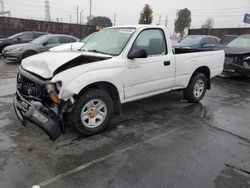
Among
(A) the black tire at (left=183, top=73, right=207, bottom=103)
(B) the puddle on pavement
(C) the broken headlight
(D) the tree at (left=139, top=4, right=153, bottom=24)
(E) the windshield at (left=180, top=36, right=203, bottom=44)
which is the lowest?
(B) the puddle on pavement

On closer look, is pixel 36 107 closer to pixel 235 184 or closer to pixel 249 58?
pixel 235 184

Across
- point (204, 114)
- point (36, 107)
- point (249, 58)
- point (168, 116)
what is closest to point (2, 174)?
point (36, 107)

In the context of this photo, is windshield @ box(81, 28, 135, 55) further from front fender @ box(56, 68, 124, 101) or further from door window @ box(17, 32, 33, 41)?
door window @ box(17, 32, 33, 41)

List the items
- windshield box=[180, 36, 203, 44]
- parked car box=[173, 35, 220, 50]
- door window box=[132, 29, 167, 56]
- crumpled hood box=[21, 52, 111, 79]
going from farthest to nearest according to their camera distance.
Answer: windshield box=[180, 36, 203, 44], parked car box=[173, 35, 220, 50], door window box=[132, 29, 167, 56], crumpled hood box=[21, 52, 111, 79]

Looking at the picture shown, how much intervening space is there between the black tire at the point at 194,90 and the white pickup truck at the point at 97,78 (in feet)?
1.42

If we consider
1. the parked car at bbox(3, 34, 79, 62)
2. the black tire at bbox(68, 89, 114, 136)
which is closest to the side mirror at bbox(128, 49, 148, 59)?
the black tire at bbox(68, 89, 114, 136)

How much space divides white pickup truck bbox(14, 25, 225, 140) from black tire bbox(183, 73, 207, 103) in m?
0.43

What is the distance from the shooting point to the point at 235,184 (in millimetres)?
3051

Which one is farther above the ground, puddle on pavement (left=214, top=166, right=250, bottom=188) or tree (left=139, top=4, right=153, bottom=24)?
tree (left=139, top=4, right=153, bottom=24)

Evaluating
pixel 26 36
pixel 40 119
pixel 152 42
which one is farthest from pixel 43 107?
pixel 26 36

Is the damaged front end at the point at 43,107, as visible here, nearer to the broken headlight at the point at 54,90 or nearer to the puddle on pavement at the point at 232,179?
the broken headlight at the point at 54,90

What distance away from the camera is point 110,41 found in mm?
4977

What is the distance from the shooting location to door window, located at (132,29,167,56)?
483 cm

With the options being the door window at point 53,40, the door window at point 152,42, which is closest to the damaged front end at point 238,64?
the door window at point 152,42
